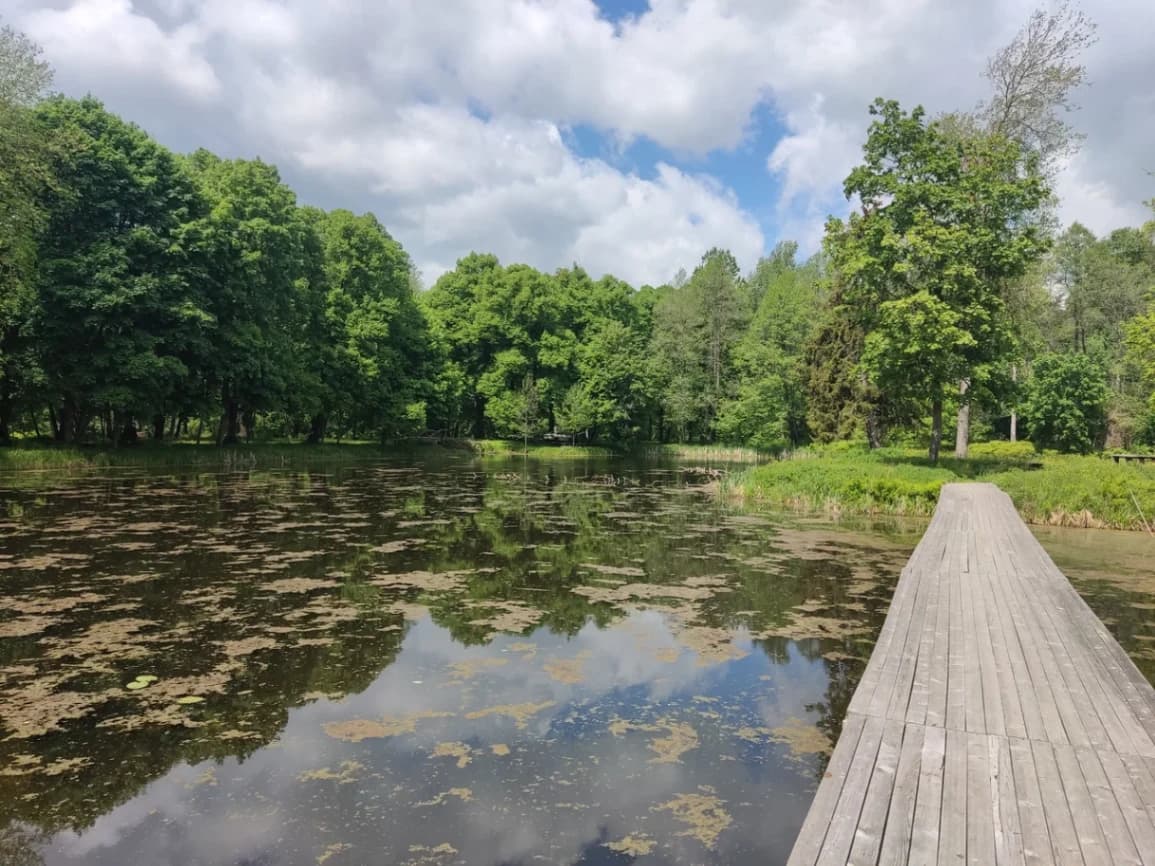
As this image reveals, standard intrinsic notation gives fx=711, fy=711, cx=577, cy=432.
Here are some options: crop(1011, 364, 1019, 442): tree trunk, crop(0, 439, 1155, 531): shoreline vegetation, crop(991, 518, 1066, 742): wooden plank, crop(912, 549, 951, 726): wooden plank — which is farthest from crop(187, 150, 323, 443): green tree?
crop(1011, 364, 1019, 442): tree trunk

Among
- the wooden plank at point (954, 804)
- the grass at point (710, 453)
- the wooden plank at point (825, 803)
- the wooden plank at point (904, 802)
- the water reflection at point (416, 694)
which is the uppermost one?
the grass at point (710, 453)

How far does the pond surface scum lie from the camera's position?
4.36m

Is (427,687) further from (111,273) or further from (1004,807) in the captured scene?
(111,273)

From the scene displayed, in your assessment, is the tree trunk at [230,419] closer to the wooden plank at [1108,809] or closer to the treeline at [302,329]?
the treeline at [302,329]

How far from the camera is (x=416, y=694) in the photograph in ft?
21.4

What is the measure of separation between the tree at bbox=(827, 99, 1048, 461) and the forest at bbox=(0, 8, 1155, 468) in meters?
0.10

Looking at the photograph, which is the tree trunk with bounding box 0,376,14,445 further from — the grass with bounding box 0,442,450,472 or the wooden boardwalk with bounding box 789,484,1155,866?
the wooden boardwalk with bounding box 789,484,1155,866

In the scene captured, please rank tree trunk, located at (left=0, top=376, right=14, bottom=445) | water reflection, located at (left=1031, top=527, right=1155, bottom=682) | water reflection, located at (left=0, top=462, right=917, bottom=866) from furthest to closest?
tree trunk, located at (left=0, top=376, right=14, bottom=445) < water reflection, located at (left=1031, top=527, right=1155, bottom=682) < water reflection, located at (left=0, top=462, right=917, bottom=866)

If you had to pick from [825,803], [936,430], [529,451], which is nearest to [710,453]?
[529,451]

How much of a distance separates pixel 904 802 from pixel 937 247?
2538cm

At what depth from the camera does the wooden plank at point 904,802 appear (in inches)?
120

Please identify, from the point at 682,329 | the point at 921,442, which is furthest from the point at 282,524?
the point at 682,329

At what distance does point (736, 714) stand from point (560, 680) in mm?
1736

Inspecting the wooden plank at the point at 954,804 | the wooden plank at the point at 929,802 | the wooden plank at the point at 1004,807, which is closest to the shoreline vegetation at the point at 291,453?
the wooden plank at the point at 929,802
